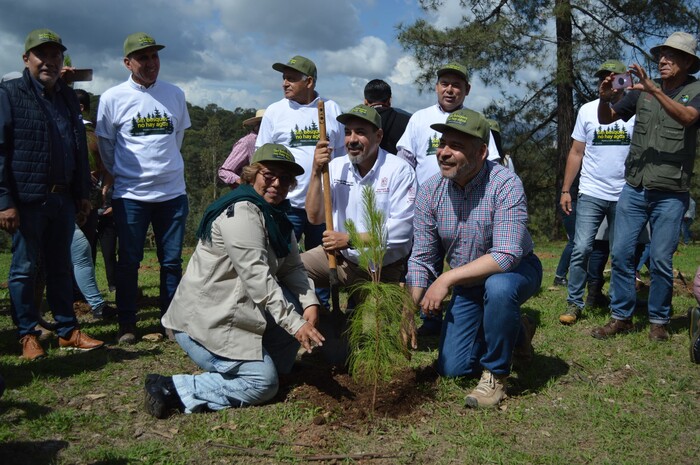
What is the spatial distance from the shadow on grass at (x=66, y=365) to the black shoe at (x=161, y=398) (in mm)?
1030

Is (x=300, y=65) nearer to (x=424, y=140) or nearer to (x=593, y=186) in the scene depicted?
(x=424, y=140)

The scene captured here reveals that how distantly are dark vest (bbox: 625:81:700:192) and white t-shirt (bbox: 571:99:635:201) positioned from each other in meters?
0.82

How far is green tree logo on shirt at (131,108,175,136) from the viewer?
524 centimetres

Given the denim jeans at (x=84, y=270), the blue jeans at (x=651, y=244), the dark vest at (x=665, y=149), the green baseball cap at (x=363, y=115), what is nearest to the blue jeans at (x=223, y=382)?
the green baseball cap at (x=363, y=115)

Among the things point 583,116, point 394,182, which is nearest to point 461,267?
point 394,182

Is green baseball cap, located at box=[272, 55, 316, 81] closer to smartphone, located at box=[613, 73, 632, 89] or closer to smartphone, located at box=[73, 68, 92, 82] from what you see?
smartphone, located at box=[73, 68, 92, 82]

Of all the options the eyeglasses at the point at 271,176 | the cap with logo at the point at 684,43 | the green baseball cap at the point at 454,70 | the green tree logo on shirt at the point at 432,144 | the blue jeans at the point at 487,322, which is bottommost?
the blue jeans at the point at 487,322

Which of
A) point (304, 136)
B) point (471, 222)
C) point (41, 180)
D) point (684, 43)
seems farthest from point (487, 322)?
point (41, 180)

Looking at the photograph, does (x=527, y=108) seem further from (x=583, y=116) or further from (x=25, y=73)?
(x=25, y=73)

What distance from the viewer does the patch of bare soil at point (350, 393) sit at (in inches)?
147

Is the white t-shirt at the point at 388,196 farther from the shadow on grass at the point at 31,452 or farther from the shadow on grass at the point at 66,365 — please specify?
the shadow on grass at the point at 31,452

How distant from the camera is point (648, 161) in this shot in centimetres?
512

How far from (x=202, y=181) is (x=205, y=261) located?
46292mm

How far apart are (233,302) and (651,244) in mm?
3446
